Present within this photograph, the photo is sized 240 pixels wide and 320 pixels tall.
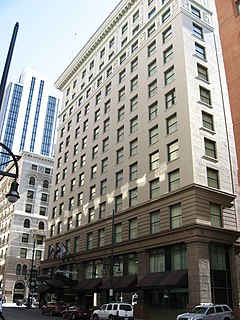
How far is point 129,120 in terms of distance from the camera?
148 feet

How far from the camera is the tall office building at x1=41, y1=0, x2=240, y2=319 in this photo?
31625mm

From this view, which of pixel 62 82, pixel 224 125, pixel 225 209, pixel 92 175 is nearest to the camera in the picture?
pixel 225 209

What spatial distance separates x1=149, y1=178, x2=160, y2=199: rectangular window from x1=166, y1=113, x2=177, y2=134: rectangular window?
5362 millimetres

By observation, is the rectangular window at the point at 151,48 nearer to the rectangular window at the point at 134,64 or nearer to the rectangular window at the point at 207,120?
the rectangular window at the point at 134,64

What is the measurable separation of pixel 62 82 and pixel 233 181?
46.9m

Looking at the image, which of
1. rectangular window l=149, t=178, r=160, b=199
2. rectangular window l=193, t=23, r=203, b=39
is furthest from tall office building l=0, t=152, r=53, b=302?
rectangular window l=193, t=23, r=203, b=39

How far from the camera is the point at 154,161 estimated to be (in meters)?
38.4

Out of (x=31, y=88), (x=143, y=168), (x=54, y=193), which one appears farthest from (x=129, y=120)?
(x=31, y=88)

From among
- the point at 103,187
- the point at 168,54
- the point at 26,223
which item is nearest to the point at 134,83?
the point at 168,54

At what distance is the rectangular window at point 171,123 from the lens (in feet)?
121

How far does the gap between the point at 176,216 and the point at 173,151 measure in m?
6.77

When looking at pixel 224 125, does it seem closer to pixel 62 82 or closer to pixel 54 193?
pixel 54 193

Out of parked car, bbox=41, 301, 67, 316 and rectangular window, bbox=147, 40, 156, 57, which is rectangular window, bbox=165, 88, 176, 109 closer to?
rectangular window, bbox=147, 40, 156, 57

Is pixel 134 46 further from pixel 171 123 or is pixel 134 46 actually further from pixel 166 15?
pixel 171 123
